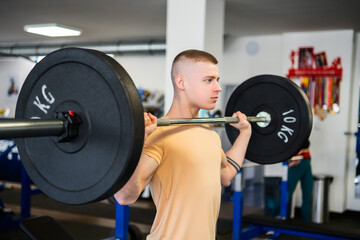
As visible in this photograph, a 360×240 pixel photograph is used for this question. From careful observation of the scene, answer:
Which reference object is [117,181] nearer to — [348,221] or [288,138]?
[288,138]

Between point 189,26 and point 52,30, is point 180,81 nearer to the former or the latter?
point 189,26

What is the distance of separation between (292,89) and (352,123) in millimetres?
3947

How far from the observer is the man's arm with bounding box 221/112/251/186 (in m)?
1.76

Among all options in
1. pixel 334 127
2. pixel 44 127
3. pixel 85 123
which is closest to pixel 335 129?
pixel 334 127

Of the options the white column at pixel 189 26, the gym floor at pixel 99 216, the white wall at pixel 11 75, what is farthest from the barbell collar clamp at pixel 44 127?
the white wall at pixel 11 75

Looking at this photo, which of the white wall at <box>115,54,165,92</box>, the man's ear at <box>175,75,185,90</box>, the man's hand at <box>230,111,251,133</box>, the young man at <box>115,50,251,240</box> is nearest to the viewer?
the young man at <box>115,50,251,240</box>

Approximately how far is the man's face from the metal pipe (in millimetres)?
669

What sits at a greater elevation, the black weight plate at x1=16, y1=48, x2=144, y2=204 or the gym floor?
the black weight plate at x1=16, y1=48, x2=144, y2=204

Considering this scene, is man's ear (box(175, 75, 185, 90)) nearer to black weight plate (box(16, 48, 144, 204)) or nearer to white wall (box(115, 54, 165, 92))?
black weight plate (box(16, 48, 144, 204))

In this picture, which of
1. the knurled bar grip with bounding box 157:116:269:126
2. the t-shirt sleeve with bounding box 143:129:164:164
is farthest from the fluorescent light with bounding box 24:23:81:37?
the t-shirt sleeve with bounding box 143:129:164:164

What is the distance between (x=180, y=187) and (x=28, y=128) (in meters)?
0.70

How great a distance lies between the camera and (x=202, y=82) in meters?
1.54

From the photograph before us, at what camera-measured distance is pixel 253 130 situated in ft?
6.84

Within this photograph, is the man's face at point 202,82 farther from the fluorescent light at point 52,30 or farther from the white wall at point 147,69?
the white wall at point 147,69
